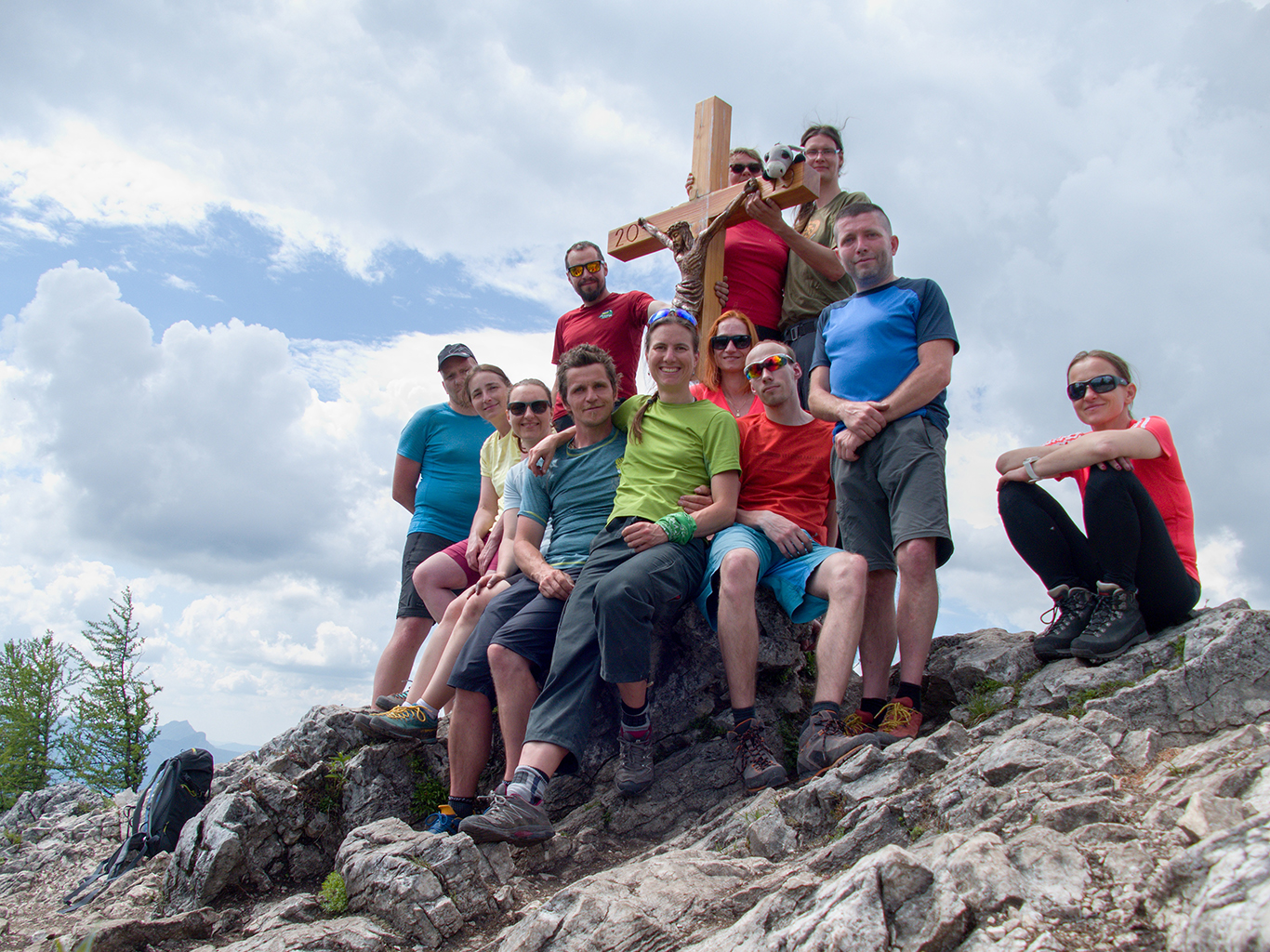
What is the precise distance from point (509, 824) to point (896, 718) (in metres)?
2.40

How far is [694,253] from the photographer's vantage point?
8.11 metres

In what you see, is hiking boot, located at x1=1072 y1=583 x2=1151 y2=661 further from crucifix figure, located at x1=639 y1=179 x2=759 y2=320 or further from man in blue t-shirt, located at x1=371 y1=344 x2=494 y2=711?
man in blue t-shirt, located at x1=371 y1=344 x2=494 y2=711

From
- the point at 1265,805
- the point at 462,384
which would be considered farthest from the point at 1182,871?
the point at 462,384

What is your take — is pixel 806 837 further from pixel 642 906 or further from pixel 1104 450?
pixel 1104 450

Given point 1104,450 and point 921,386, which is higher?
point 921,386

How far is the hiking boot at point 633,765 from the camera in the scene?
527 cm

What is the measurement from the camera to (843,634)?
15.8 ft

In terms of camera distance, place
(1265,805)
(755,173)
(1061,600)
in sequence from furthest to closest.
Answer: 1. (755,173)
2. (1061,600)
3. (1265,805)

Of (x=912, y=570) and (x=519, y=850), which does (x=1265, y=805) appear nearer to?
(x=912, y=570)

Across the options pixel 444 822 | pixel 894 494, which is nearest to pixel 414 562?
pixel 444 822

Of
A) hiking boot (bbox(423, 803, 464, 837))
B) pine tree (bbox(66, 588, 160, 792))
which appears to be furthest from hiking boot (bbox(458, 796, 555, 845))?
pine tree (bbox(66, 588, 160, 792))

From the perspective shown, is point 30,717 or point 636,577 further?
point 30,717

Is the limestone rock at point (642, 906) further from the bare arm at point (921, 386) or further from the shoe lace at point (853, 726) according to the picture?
the bare arm at point (921, 386)

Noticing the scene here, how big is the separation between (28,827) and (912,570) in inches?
464
